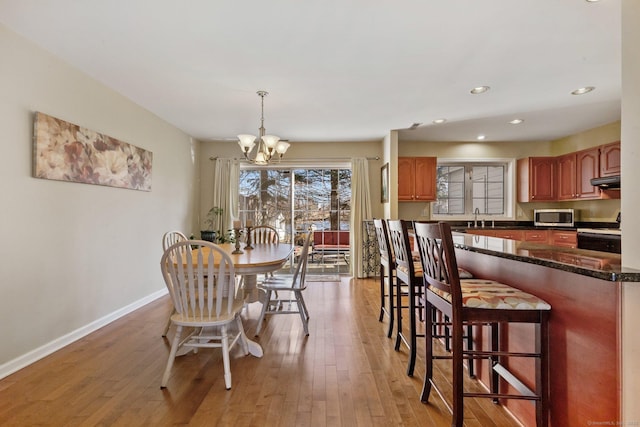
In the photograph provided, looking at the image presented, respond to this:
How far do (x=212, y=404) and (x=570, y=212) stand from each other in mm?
5775

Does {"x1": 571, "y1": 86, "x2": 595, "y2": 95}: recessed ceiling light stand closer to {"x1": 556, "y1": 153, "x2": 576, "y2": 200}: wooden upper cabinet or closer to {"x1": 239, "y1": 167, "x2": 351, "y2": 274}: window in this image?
{"x1": 556, "y1": 153, "x2": 576, "y2": 200}: wooden upper cabinet

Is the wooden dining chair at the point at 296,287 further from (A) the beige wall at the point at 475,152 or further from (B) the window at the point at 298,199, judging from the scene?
(A) the beige wall at the point at 475,152

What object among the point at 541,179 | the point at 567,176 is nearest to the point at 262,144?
the point at 541,179

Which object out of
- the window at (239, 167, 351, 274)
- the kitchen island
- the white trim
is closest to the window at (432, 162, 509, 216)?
the white trim

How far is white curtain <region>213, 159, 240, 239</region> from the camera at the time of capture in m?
5.55

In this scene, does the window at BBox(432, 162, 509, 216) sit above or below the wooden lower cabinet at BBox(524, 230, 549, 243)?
above

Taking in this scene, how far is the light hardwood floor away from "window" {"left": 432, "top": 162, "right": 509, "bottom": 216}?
369 centimetres

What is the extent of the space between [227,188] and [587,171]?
5.73 m

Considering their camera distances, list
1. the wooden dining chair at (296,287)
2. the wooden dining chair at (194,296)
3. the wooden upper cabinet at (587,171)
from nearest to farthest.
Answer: the wooden dining chair at (194,296) < the wooden dining chair at (296,287) < the wooden upper cabinet at (587,171)

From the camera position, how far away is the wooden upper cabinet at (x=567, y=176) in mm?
5129

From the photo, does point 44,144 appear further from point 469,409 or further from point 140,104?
point 469,409

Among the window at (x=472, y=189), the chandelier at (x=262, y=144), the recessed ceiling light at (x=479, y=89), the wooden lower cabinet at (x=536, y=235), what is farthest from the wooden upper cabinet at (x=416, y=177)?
the chandelier at (x=262, y=144)

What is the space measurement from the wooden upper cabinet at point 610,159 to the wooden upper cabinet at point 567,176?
553 millimetres

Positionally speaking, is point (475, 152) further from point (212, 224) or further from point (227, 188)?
point (212, 224)
